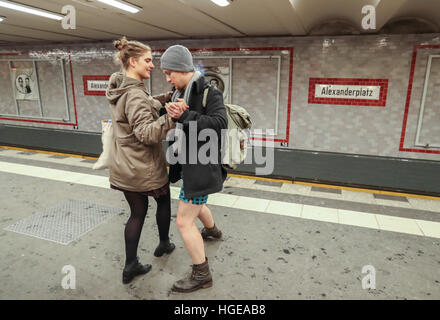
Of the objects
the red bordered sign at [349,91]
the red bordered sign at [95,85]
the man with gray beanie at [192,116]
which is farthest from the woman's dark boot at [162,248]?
the red bordered sign at [95,85]

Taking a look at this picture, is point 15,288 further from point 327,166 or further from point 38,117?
point 38,117

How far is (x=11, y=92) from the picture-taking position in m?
7.44

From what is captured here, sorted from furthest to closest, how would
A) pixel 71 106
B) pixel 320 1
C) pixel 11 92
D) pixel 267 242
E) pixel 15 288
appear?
1. pixel 11 92
2. pixel 71 106
3. pixel 320 1
4. pixel 267 242
5. pixel 15 288

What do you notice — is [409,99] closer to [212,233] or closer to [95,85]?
[212,233]

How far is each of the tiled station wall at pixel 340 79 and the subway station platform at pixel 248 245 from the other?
2.95 feet

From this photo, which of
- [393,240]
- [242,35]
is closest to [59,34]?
[242,35]

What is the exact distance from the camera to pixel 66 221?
3.42 m

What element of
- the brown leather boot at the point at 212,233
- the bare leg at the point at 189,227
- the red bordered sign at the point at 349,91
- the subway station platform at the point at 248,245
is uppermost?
the red bordered sign at the point at 349,91

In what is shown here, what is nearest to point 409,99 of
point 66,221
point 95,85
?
point 66,221

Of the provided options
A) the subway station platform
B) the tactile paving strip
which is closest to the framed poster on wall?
the subway station platform

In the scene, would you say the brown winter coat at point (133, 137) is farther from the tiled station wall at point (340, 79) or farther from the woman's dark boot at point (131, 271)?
the tiled station wall at point (340, 79)

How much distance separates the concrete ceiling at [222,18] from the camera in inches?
126

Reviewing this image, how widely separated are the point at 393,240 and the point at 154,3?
358cm
